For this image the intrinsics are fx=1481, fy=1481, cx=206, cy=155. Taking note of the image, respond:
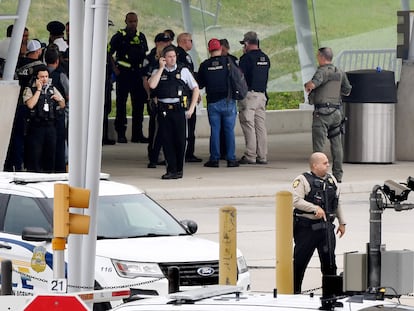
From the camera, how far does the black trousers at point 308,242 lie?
1385 centimetres

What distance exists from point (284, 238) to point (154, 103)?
970cm

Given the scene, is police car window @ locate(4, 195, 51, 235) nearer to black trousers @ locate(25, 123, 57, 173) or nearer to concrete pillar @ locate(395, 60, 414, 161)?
black trousers @ locate(25, 123, 57, 173)

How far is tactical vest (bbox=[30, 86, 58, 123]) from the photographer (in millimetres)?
21172

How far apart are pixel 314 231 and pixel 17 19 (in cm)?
940

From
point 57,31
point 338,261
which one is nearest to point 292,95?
point 57,31

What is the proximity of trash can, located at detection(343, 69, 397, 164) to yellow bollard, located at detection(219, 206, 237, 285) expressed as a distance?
12764mm

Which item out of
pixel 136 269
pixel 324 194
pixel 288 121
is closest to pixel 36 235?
pixel 136 269

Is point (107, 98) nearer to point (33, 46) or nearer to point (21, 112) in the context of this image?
point (21, 112)

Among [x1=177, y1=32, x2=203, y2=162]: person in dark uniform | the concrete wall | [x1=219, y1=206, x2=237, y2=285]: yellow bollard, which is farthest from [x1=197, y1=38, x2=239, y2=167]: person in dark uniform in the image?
[x1=219, y1=206, x2=237, y2=285]: yellow bollard

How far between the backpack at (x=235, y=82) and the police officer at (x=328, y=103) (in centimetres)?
122

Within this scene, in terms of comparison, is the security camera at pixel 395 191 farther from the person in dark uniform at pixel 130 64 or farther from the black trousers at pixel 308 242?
the person in dark uniform at pixel 130 64

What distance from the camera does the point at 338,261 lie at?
16688 millimetres

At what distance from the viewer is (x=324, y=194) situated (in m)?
13.9

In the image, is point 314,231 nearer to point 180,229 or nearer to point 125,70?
point 180,229
